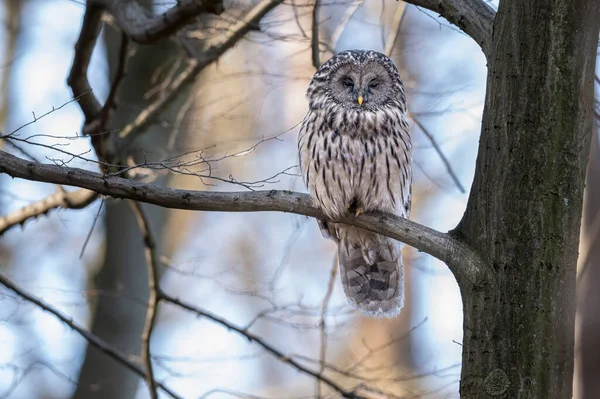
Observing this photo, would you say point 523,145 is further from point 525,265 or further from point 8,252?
point 8,252

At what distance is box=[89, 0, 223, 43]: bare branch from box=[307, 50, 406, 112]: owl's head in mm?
834

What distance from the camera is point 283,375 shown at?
1187 cm

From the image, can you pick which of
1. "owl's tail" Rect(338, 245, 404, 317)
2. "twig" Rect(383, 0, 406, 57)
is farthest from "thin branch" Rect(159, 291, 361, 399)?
"twig" Rect(383, 0, 406, 57)

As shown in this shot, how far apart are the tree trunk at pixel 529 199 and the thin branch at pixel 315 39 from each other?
1404 mm

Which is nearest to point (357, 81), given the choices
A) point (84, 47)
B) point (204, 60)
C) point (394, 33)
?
point (394, 33)

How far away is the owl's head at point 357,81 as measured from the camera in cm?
471

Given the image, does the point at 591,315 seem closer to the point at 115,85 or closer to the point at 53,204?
the point at 115,85

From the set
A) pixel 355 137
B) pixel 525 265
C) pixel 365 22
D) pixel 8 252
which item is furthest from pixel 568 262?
pixel 8 252

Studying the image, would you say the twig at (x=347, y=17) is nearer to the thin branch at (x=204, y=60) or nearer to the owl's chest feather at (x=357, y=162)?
the thin branch at (x=204, y=60)

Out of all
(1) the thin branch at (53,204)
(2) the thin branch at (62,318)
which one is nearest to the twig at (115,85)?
(1) the thin branch at (53,204)

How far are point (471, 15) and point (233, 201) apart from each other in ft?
3.90

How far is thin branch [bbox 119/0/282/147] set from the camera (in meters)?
4.80

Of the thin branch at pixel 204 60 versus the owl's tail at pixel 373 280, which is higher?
the thin branch at pixel 204 60

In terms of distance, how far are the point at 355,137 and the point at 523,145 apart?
→ 5.02 feet
